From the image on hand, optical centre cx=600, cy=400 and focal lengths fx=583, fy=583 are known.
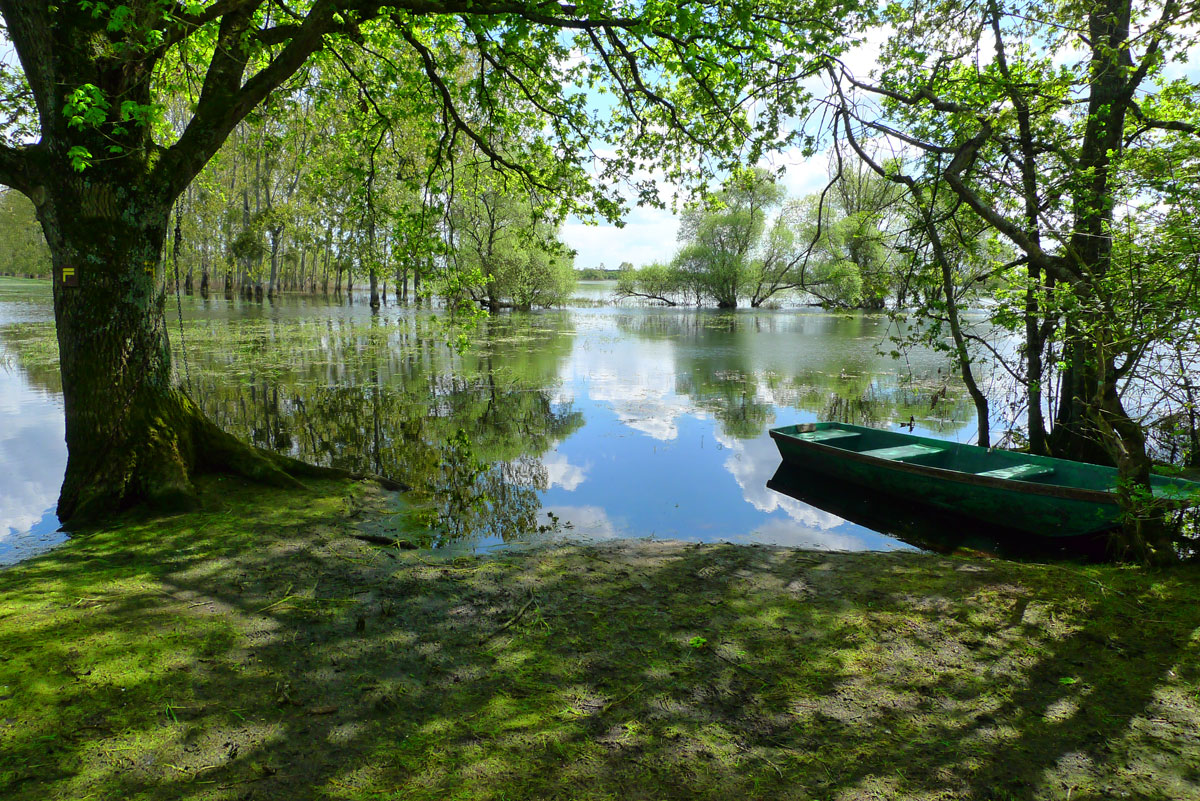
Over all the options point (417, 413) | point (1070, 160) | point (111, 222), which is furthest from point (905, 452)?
point (111, 222)

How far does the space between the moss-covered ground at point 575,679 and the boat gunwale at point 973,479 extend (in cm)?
165

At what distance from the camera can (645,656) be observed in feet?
11.5

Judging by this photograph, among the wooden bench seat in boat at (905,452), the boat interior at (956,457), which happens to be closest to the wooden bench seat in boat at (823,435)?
the boat interior at (956,457)

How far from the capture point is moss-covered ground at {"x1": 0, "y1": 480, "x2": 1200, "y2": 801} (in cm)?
245

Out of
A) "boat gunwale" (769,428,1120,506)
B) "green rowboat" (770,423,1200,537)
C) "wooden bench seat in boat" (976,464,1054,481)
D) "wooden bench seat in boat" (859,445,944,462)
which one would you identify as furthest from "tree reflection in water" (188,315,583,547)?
"wooden bench seat in boat" (976,464,1054,481)

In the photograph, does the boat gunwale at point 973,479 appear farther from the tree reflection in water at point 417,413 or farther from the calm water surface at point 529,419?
the tree reflection in water at point 417,413

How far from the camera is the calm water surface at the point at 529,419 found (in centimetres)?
736

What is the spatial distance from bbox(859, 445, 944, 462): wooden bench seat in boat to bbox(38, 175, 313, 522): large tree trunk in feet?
27.8

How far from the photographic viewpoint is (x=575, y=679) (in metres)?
3.24

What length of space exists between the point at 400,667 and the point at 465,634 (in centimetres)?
51

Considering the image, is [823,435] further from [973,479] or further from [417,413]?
[417,413]

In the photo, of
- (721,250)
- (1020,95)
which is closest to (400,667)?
(1020,95)

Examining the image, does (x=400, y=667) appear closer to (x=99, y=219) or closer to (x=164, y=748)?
(x=164, y=748)

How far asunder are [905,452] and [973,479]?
1.52 m
